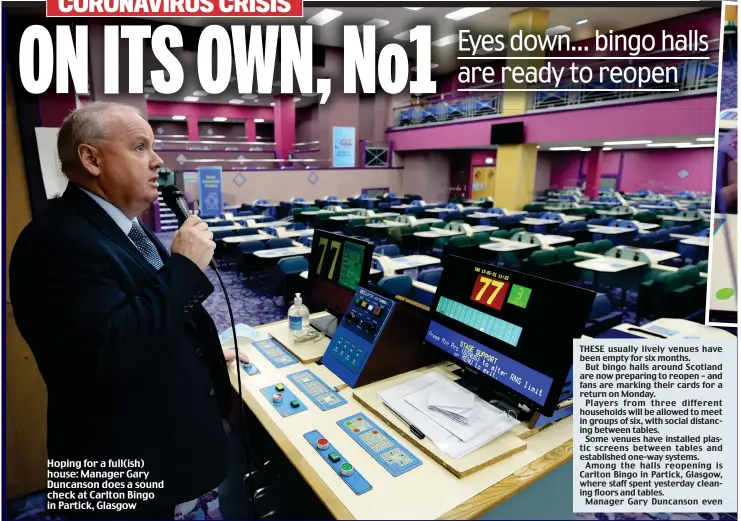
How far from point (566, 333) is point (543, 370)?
13cm

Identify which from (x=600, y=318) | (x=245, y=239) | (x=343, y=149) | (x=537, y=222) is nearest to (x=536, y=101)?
(x=537, y=222)

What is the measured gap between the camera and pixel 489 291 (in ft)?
4.65

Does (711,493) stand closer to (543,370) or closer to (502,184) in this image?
(543,370)

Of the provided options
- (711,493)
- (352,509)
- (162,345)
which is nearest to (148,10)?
(162,345)

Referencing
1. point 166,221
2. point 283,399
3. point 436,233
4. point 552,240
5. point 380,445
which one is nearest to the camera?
point 380,445

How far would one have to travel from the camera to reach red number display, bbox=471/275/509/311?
1.38 meters

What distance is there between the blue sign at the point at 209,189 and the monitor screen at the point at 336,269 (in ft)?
27.8

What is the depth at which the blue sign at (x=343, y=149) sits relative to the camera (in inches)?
524

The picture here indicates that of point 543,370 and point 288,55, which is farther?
point 288,55

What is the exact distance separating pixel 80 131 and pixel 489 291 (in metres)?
1.28

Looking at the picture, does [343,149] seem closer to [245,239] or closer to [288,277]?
[245,239]

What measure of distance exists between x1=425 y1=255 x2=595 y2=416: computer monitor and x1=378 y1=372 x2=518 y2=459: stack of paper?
90 mm

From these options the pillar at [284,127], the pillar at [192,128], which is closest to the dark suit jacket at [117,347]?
the pillar at [284,127]

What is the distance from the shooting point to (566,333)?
1.19m
